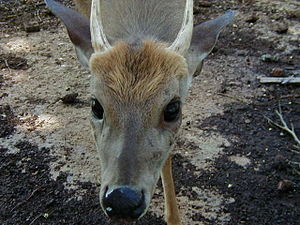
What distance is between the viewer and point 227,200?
4.58m

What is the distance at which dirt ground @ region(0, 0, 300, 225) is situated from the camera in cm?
451

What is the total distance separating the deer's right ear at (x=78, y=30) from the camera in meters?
3.99

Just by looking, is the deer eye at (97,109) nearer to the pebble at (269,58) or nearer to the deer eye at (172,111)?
the deer eye at (172,111)

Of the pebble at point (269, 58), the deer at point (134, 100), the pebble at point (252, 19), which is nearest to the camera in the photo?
the deer at point (134, 100)

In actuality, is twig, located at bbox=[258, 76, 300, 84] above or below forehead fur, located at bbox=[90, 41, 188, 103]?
below

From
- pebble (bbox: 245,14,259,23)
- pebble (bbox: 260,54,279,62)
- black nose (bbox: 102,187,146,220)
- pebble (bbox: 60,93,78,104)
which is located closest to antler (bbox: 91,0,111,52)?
black nose (bbox: 102,187,146,220)

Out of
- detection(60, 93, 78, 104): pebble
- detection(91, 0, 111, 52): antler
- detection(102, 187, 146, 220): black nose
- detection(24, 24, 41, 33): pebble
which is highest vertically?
detection(91, 0, 111, 52): antler

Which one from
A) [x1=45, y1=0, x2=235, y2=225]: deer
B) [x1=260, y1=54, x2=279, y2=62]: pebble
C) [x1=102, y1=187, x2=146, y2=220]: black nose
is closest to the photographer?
[x1=102, y1=187, x2=146, y2=220]: black nose

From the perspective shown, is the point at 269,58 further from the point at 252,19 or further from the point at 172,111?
the point at 172,111

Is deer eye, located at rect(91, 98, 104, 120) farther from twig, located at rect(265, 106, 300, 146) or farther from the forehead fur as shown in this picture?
twig, located at rect(265, 106, 300, 146)

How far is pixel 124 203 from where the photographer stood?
Result: 2.79 m

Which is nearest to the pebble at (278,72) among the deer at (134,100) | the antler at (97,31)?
the deer at (134,100)

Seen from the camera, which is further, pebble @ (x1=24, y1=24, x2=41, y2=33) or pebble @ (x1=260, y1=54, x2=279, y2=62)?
pebble @ (x1=24, y1=24, x2=41, y2=33)

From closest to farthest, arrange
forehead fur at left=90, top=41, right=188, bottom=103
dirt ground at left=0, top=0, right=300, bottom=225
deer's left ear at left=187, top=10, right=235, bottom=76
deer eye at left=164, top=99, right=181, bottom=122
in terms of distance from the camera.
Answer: forehead fur at left=90, top=41, right=188, bottom=103 → deer eye at left=164, top=99, right=181, bottom=122 → deer's left ear at left=187, top=10, right=235, bottom=76 → dirt ground at left=0, top=0, right=300, bottom=225
